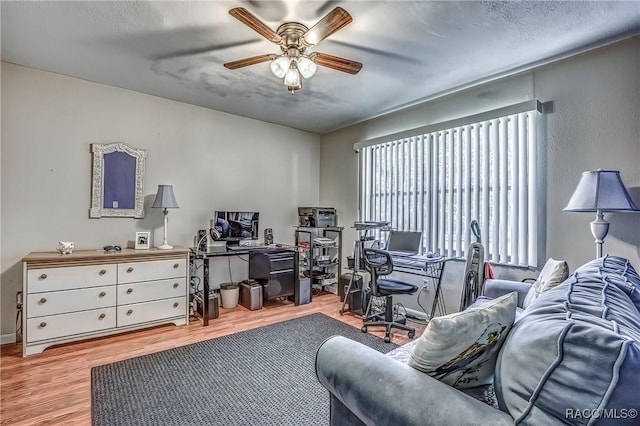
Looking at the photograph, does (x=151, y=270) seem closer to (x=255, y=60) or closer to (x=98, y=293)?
(x=98, y=293)

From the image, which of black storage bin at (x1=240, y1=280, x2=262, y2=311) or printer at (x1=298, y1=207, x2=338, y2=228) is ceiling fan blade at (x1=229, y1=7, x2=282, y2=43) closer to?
printer at (x1=298, y1=207, x2=338, y2=228)

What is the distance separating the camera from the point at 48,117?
122 inches

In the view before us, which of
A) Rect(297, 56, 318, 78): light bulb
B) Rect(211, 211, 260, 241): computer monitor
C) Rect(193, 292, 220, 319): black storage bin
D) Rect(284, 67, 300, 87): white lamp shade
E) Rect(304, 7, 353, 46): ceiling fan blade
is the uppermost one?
Rect(304, 7, 353, 46): ceiling fan blade

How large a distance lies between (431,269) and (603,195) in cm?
173

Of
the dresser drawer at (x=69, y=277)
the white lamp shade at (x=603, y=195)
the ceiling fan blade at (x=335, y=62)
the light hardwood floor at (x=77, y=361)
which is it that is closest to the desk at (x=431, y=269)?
the light hardwood floor at (x=77, y=361)

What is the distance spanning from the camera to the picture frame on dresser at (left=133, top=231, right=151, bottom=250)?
340 cm

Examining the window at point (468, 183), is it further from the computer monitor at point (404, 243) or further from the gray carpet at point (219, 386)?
the gray carpet at point (219, 386)

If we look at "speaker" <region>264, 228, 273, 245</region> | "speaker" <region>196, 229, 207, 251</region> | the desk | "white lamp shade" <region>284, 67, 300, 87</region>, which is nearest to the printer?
"speaker" <region>264, 228, 273, 245</region>

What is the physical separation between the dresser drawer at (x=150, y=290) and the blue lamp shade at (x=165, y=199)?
2.64ft

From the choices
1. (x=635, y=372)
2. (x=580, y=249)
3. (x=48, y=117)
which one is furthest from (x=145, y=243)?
(x=580, y=249)

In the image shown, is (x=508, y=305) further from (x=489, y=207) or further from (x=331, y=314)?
(x=331, y=314)

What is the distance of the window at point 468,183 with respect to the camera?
2.91 m

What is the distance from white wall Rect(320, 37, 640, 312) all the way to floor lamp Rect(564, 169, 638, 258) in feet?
1.06

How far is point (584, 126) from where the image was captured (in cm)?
259
